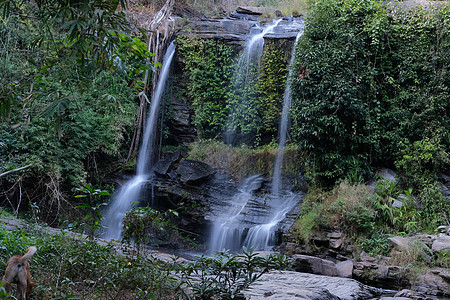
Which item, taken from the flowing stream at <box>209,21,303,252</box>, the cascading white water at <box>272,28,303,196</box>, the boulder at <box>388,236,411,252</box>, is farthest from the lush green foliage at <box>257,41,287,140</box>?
the boulder at <box>388,236,411,252</box>

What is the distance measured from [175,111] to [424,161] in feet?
30.7

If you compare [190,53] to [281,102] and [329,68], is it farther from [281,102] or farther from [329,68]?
[329,68]

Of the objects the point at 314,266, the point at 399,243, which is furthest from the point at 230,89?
the point at 399,243

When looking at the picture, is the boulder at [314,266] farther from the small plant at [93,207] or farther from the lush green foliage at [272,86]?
the lush green foliage at [272,86]

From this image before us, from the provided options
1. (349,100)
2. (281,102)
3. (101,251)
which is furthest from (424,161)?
(101,251)

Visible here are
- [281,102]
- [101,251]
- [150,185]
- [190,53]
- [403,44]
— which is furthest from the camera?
[190,53]

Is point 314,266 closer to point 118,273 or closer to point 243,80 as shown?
point 118,273

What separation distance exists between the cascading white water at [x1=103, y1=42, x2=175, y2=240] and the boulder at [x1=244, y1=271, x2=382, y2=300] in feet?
19.4

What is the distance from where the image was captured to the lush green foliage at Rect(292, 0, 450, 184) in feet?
34.3

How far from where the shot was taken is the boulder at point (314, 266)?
745 centimetres

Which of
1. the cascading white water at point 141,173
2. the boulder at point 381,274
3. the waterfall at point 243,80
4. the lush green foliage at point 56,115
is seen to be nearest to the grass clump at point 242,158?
the waterfall at point 243,80

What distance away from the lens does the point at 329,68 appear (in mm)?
10844

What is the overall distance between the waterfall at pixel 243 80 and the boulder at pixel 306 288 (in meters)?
8.17

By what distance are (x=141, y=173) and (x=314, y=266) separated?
7.79 meters
